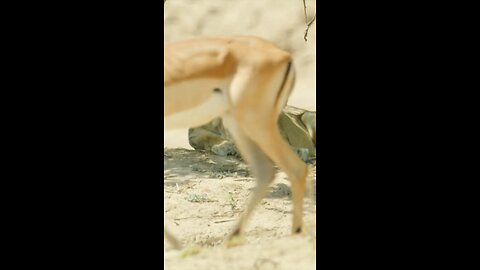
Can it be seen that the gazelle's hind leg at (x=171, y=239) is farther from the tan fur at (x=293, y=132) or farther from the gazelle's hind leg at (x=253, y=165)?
the tan fur at (x=293, y=132)

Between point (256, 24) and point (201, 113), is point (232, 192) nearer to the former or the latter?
point (256, 24)

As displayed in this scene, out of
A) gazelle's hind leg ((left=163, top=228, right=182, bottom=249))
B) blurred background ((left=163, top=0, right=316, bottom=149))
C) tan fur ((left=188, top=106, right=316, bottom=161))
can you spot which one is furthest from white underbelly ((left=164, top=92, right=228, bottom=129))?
gazelle's hind leg ((left=163, top=228, right=182, bottom=249))

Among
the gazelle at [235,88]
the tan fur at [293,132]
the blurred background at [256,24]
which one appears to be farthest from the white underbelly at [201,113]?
the tan fur at [293,132]

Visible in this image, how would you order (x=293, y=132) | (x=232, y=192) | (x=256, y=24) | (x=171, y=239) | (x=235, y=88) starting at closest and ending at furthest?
(x=235, y=88) → (x=171, y=239) → (x=256, y=24) → (x=293, y=132) → (x=232, y=192)

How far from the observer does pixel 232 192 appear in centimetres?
617

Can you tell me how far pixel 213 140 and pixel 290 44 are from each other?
7.54 feet

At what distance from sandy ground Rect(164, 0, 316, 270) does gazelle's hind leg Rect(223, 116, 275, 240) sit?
176 mm

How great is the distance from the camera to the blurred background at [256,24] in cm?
444

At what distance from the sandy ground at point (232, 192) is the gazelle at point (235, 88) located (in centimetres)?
22

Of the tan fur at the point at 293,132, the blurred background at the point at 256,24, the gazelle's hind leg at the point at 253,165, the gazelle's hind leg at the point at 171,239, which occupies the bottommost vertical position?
the gazelle's hind leg at the point at 171,239

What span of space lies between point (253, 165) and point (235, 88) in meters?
0.52

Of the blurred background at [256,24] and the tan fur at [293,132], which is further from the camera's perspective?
the tan fur at [293,132]

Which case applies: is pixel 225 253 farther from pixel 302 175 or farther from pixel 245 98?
pixel 245 98

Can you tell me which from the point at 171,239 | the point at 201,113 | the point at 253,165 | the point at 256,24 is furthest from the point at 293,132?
the point at 171,239
